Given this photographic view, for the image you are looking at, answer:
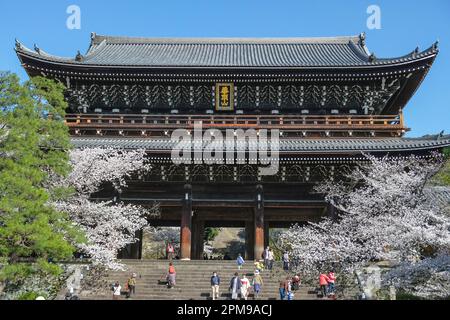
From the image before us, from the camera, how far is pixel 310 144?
2258cm

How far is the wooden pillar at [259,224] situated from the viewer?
2167cm

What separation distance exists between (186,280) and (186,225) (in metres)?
3.61

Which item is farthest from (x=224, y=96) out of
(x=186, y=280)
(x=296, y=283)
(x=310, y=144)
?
(x=296, y=283)

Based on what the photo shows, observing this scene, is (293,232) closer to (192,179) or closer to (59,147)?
(192,179)

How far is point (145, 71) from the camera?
82.3ft

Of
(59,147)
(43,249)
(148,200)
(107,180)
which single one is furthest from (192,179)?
(43,249)

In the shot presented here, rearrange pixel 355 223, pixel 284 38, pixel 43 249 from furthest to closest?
1. pixel 284 38
2. pixel 355 223
3. pixel 43 249

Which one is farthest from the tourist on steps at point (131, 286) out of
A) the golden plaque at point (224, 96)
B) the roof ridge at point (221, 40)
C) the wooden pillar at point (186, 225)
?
the roof ridge at point (221, 40)

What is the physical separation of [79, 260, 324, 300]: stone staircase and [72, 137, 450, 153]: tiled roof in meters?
5.34

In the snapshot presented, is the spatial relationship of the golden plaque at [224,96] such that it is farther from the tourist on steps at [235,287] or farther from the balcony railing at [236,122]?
the tourist on steps at [235,287]

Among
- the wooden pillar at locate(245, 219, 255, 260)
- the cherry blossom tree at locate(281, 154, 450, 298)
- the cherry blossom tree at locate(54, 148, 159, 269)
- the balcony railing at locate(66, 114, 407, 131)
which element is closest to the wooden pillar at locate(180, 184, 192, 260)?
the cherry blossom tree at locate(54, 148, 159, 269)

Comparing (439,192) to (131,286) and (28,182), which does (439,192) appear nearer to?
(131,286)

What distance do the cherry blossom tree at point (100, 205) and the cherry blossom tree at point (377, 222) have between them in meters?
7.94

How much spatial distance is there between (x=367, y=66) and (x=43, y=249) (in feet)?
61.6
